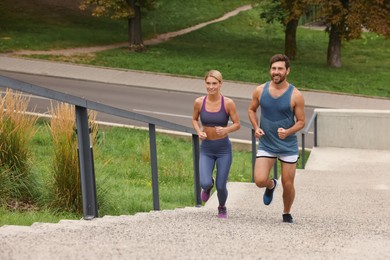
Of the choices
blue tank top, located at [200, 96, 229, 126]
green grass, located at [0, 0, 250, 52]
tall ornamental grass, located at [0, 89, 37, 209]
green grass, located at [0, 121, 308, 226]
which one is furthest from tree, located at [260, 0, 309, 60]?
tall ornamental grass, located at [0, 89, 37, 209]

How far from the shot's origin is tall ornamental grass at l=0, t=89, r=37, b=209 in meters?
8.40

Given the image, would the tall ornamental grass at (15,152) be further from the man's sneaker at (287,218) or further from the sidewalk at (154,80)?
the sidewalk at (154,80)

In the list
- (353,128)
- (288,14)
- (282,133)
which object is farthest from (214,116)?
(288,14)

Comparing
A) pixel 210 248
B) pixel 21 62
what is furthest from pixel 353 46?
pixel 210 248

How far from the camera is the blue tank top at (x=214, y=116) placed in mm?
8594

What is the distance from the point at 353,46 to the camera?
1791 inches

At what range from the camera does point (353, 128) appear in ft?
73.3

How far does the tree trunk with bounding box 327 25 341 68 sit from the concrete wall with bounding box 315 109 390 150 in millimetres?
13920

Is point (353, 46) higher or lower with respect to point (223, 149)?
lower

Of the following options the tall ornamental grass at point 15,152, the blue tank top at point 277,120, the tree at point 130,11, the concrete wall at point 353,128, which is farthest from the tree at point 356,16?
the tall ornamental grass at point 15,152

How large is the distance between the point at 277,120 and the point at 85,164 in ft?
7.17

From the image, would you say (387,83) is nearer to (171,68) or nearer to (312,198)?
(171,68)

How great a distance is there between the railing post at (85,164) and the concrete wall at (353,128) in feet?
50.6

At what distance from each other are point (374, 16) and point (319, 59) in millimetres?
5755
